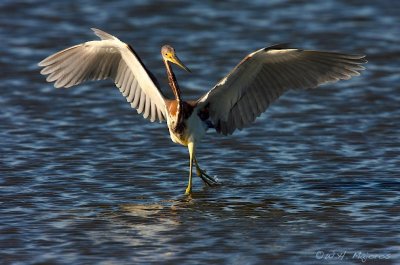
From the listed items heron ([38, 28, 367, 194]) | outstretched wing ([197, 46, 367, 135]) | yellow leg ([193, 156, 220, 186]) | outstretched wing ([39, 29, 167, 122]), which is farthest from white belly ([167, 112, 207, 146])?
outstretched wing ([39, 29, 167, 122])

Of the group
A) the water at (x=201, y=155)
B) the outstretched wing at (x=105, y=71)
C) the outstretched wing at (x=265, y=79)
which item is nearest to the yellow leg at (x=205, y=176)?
the water at (x=201, y=155)

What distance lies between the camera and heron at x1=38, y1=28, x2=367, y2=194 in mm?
8867

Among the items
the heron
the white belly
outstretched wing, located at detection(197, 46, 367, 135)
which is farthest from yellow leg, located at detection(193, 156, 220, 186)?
outstretched wing, located at detection(197, 46, 367, 135)

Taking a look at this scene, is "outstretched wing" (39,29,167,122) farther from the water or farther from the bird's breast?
the water

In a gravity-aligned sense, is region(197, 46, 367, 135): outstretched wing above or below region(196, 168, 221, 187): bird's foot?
above

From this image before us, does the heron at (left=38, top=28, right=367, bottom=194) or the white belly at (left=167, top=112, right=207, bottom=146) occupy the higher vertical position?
the heron at (left=38, top=28, right=367, bottom=194)

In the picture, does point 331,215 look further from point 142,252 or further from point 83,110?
point 83,110

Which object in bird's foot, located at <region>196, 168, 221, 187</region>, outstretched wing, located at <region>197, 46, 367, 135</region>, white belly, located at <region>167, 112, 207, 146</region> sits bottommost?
bird's foot, located at <region>196, 168, 221, 187</region>

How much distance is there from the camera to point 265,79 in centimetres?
909

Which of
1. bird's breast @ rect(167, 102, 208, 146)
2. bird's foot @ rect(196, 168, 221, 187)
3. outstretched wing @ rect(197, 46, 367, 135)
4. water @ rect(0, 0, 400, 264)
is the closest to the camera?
water @ rect(0, 0, 400, 264)

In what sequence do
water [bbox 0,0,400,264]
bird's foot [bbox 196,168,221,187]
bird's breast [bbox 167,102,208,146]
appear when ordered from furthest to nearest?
bird's foot [bbox 196,168,221,187] → bird's breast [bbox 167,102,208,146] → water [bbox 0,0,400,264]

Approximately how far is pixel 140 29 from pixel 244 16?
167 cm

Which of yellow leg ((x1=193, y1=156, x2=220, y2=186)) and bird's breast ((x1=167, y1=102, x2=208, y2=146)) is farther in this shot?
yellow leg ((x1=193, y1=156, x2=220, y2=186))

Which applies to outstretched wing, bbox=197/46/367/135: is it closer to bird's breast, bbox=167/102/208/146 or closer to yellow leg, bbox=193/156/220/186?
bird's breast, bbox=167/102/208/146
